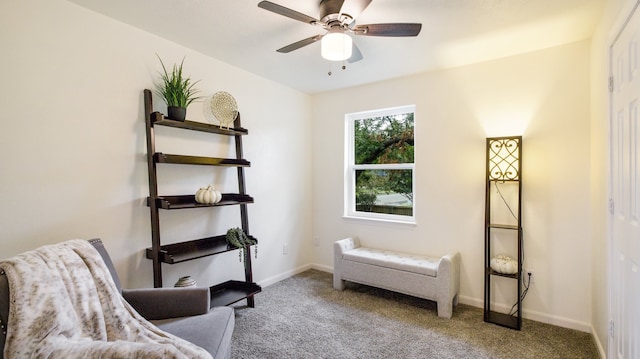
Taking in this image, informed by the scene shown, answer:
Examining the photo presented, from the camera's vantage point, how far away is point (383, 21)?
219 cm

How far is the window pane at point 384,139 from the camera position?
137 inches

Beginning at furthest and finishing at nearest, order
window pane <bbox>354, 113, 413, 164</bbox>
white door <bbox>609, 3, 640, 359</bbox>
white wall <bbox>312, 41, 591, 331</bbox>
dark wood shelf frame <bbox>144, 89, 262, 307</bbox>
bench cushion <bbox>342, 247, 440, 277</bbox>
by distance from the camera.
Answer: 1. window pane <bbox>354, 113, 413, 164</bbox>
2. bench cushion <bbox>342, 247, 440, 277</bbox>
3. white wall <bbox>312, 41, 591, 331</bbox>
4. dark wood shelf frame <bbox>144, 89, 262, 307</bbox>
5. white door <bbox>609, 3, 640, 359</bbox>

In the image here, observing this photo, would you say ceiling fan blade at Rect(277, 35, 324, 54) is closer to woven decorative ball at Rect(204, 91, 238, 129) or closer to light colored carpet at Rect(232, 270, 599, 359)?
woven decorative ball at Rect(204, 91, 238, 129)

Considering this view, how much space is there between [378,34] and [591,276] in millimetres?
2533

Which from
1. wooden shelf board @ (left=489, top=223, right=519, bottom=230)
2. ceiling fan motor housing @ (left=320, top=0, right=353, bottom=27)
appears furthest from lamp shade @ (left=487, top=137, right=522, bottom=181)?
ceiling fan motor housing @ (left=320, top=0, right=353, bottom=27)

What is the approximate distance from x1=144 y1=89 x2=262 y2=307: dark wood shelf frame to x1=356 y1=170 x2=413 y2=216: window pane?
5.10 ft

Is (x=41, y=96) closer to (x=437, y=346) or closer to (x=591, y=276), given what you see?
(x=437, y=346)

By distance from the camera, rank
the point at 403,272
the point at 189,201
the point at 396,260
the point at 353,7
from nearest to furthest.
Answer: the point at 353,7
the point at 189,201
the point at 403,272
the point at 396,260

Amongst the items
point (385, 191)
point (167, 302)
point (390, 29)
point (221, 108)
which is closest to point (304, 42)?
point (390, 29)

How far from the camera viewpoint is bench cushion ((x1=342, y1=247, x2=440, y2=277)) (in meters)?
2.81

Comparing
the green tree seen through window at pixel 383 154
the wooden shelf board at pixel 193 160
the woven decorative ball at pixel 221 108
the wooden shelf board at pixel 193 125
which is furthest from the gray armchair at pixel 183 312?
the green tree seen through window at pixel 383 154

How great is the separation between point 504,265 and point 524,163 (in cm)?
92

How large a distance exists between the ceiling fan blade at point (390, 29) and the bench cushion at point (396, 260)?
200 cm

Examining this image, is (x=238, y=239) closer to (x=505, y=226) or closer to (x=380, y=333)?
(x=380, y=333)
